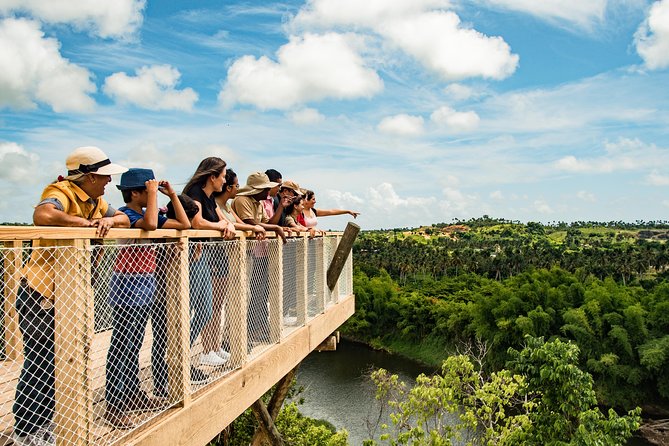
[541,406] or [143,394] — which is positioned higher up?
[143,394]

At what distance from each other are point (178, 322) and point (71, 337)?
0.91 metres

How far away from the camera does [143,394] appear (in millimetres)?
3439

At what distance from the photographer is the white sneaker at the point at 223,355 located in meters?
4.36

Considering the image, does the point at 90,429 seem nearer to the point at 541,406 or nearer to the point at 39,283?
the point at 39,283

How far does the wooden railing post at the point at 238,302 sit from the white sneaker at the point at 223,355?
0.08 metres

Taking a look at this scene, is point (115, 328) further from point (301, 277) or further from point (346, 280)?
point (346, 280)

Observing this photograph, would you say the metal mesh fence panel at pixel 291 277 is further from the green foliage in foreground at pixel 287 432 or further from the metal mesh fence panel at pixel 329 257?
the green foliage in foreground at pixel 287 432

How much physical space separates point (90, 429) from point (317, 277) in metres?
4.61

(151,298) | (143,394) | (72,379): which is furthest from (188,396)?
(72,379)

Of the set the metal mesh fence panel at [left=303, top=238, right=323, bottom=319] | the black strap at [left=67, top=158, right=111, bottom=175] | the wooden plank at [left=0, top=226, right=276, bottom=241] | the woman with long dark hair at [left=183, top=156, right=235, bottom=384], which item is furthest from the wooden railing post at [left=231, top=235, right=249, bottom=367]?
the metal mesh fence panel at [left=303, top=238, right=323, bottom=319]

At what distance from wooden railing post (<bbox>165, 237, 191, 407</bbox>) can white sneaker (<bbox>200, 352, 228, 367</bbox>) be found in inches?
14.9

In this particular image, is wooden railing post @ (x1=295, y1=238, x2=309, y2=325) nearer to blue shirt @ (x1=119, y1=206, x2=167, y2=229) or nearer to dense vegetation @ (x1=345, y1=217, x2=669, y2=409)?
blue shirt @ (x1=119, y1=206, x2=167, y2=229)

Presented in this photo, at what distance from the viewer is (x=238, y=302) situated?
4.54 meters

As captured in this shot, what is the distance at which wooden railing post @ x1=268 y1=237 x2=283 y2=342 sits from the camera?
17.8ft
